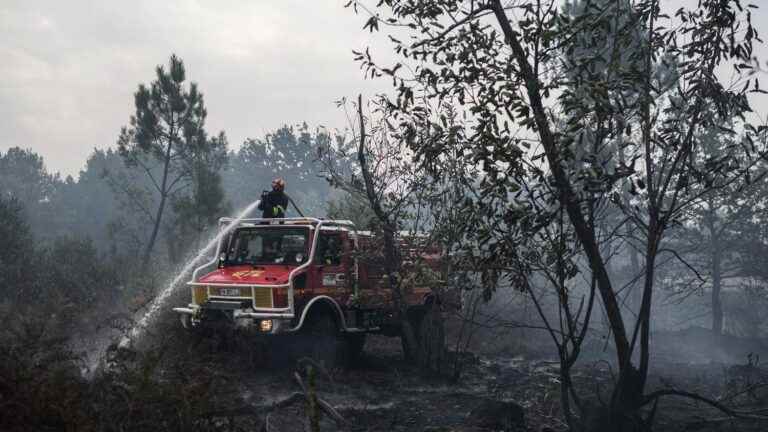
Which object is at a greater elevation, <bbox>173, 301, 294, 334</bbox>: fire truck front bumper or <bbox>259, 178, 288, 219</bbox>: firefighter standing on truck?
<bbox>259, 178, 288, 219</bbox>: firefighter standing on truck

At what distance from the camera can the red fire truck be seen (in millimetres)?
9594

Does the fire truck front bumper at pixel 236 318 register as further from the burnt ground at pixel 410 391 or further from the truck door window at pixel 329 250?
the truck door window at pixel 329 250

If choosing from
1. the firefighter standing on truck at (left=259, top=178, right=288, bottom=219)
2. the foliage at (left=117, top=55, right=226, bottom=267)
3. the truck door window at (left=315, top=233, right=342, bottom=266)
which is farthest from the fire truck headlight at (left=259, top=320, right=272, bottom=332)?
the foliage at (left=117, top=55, right=226, bottom=267)

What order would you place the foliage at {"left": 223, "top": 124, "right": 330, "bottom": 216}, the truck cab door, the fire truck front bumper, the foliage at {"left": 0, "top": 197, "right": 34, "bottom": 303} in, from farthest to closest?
the foliage at {"left": 223, "top": 124, "right": 330, "bottom": 216}, the foliage at {"left": 0, "top": 197, "right": 34, "bottom": 303}, the truck cab door, the fire truck front bumper

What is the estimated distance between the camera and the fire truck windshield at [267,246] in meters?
10.3

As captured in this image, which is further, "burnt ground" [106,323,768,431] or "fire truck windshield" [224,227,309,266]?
"fire truck windshield" [224,227,309,266]

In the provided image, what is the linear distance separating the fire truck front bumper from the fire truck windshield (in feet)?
3.38

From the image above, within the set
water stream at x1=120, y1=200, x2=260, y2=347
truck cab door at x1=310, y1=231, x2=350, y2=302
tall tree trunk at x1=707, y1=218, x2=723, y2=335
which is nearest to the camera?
truck cab door at x1=310, y1=231, x2=350, y2=302

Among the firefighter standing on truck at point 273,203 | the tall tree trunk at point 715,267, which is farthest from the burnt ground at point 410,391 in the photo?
the tall tree trunk at point 715,267

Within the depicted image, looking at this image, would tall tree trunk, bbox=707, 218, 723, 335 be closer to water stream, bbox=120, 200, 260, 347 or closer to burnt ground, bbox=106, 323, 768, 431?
burnt ground, bbox=106, 323, 768, 431

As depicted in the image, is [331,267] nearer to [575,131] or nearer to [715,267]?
[575,131]

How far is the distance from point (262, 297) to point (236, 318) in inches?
19.8

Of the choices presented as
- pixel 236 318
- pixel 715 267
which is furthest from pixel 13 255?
pixel 715 267

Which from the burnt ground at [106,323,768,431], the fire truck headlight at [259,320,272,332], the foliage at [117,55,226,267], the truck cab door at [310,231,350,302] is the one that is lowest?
the burnt ground at [106,323,768,431]
